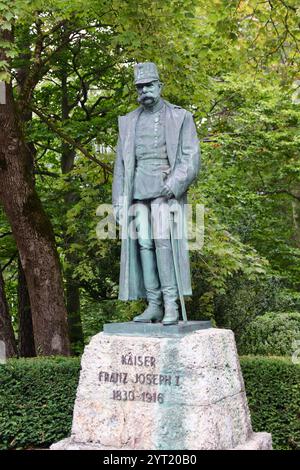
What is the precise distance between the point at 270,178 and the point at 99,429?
40.8 feet

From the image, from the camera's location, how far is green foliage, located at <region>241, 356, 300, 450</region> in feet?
27.5

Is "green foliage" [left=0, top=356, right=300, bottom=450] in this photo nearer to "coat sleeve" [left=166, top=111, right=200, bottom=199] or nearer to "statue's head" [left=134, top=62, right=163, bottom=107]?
"coat sleeve" [left=166, top=111, right=200, bottom=199]

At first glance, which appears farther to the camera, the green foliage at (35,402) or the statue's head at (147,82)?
the green foliage at (35,402)

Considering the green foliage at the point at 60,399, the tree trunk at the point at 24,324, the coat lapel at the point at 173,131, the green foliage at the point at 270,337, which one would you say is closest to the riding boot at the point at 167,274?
the coat lapel at the point at 173,131

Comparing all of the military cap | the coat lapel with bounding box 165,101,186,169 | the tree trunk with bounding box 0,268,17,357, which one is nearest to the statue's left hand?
the coat lapel with bounding box 165,101,186,169

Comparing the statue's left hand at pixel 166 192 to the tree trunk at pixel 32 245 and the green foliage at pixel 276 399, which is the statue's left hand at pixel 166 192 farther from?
the tree trunk at pixel 32 245

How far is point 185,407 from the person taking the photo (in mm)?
5785

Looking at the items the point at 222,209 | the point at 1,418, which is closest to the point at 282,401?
the point at 1,418

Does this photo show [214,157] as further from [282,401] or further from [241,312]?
[282,401]

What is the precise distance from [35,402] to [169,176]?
3852 mm

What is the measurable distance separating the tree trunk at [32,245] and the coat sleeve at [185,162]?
472cm

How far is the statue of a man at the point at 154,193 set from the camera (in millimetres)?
6340

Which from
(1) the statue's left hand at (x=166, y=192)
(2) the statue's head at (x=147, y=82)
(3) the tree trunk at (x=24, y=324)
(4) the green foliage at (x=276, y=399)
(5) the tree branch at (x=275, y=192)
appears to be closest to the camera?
(1) the statue's left hand at (x=166, y=192)

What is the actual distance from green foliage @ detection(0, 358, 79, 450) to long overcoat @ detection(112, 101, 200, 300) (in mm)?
2713
